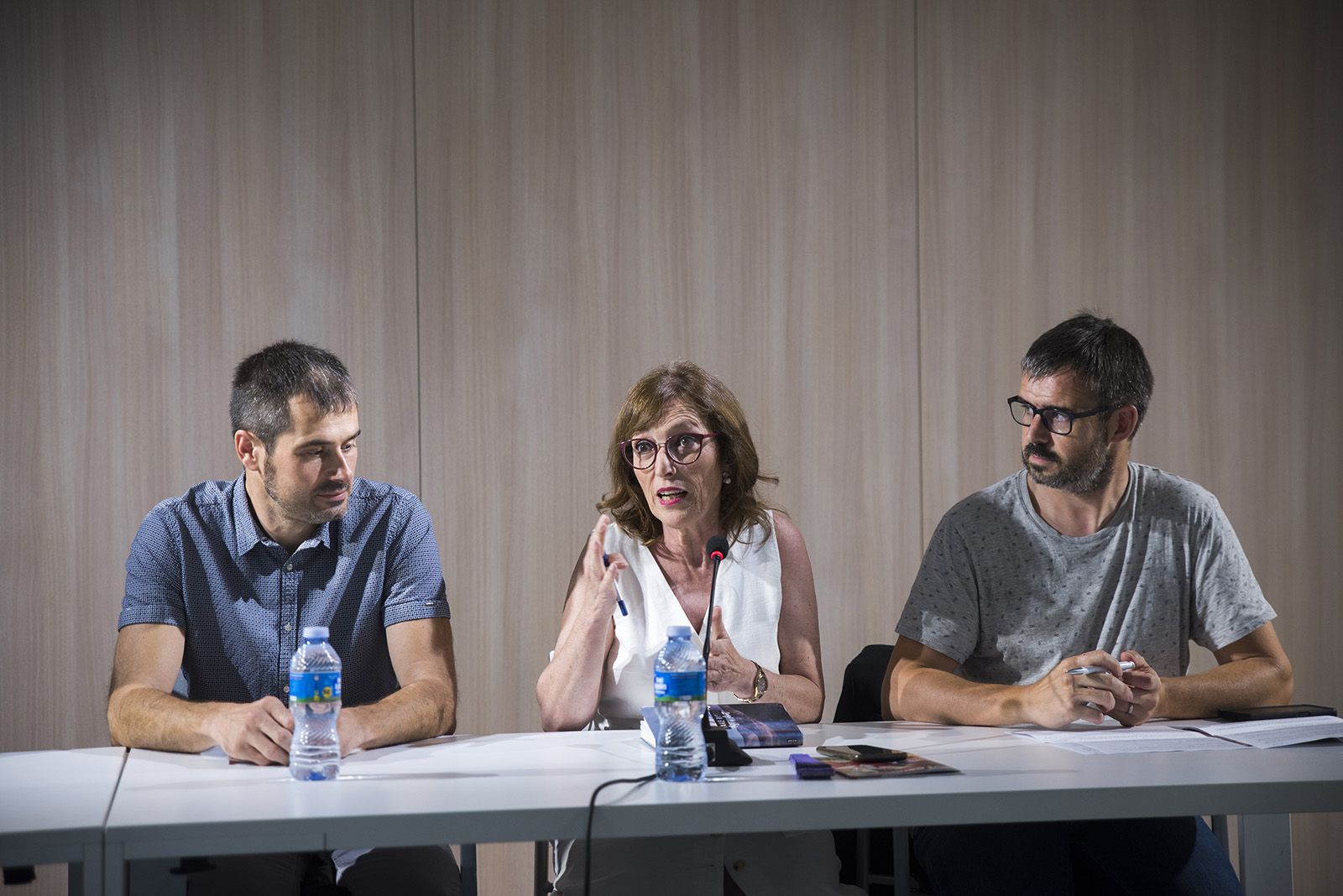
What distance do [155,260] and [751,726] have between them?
2235mm

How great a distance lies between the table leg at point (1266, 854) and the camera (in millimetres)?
1599

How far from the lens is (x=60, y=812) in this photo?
142cm

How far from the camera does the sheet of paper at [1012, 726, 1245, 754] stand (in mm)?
1717

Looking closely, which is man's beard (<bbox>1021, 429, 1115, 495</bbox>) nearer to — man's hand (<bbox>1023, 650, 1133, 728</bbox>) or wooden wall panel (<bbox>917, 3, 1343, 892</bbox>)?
man's hand (<bbox>1023, 650, 1133, 728</bbox>)

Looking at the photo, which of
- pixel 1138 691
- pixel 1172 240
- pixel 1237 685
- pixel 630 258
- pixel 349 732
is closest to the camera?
pixel 349 732

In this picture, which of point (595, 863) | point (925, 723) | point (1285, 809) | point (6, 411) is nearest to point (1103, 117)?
point (925, 723)

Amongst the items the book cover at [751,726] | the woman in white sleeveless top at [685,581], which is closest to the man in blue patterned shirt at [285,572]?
the woman in white sleeveless top at [685,581]

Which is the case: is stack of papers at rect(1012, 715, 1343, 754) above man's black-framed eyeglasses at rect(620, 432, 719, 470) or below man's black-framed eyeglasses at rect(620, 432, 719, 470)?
below

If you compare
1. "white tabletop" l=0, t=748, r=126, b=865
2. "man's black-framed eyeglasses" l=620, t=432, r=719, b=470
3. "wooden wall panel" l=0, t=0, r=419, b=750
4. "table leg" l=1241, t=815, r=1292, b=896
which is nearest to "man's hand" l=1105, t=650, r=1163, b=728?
"table leg" l=1241, t=815, r=1292, b=896

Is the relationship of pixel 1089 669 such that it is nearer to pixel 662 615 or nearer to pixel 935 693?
pixel 935 693

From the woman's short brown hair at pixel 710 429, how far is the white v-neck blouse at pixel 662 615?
0.04 meters

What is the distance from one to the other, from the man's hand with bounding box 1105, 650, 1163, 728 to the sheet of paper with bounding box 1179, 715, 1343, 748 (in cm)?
8

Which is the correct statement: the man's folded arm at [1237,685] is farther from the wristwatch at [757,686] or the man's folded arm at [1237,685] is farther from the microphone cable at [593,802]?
the microphone cable at [593,802]

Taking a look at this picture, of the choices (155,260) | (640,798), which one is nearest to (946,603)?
(640,798)
